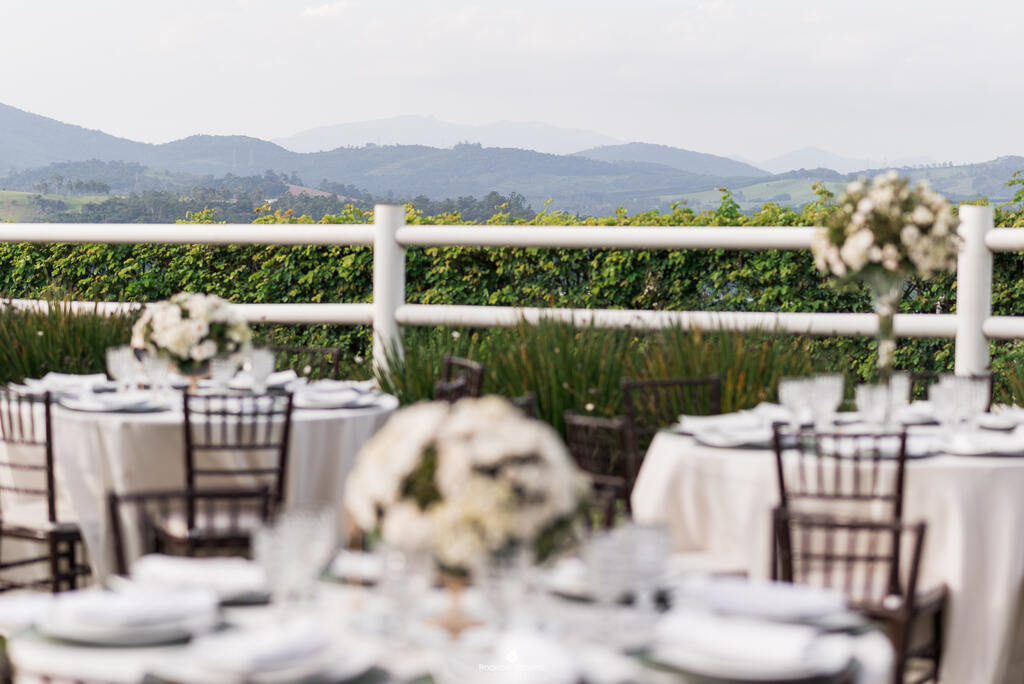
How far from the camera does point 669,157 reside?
3034 inches

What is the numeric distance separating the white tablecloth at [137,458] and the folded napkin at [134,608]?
9.57 ft

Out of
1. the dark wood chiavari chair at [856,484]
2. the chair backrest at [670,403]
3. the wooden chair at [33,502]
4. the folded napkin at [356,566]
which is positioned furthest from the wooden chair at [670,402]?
the folded napkin at [356,566]

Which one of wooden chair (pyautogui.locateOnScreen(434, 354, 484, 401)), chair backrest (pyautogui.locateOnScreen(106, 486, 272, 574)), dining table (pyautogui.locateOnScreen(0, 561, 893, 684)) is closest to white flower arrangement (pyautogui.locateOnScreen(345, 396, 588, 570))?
dining table (pyautogui.locateOnScreen(0, 561, 893, 684))

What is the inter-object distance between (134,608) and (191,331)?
3642mm

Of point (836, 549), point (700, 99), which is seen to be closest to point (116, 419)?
point (836, 549)

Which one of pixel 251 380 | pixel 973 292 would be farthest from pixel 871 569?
pixel 973 292

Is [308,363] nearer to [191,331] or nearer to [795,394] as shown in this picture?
[191,331]

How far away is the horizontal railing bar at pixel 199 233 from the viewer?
9.85 m

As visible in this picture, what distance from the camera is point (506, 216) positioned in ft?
37.5

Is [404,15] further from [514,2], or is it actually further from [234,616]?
[234,616]

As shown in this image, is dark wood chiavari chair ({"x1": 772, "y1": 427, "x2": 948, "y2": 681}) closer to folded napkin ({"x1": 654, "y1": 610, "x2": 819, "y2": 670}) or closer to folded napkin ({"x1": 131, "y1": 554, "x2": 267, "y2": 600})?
folded napkin ({"x1": 654, "y1": 610, "x2": 819, "y2": 670})

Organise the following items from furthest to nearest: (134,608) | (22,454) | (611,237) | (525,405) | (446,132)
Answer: (446,132) → (611,237) → (22,454) → (525,405) → (134,608)

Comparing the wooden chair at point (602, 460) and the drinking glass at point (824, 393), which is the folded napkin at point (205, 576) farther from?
the drinking glass at point (824, 393)

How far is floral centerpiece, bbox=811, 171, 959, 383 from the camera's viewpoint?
18.2ft
